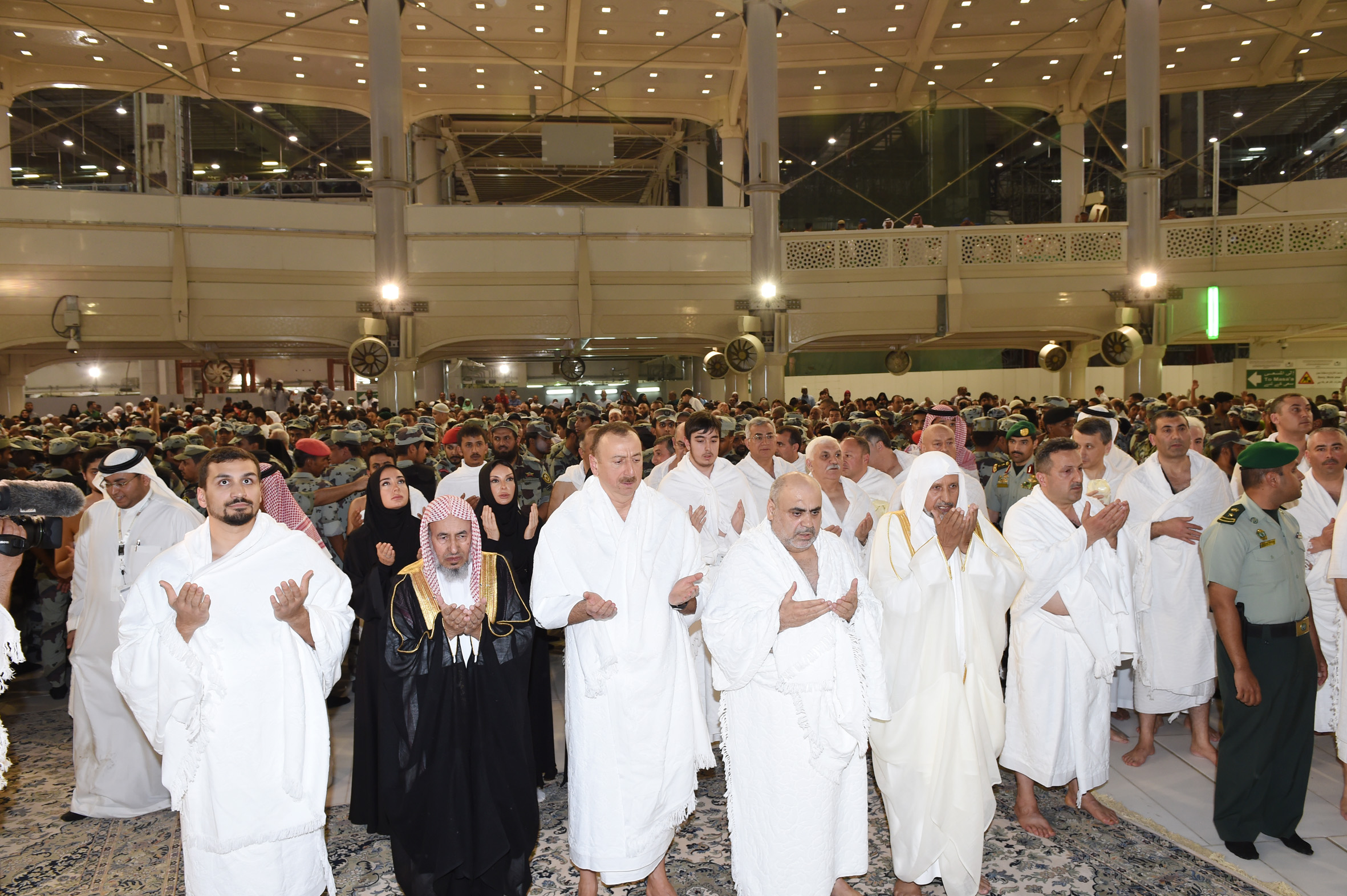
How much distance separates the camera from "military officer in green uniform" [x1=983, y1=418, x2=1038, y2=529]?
19.5 feet

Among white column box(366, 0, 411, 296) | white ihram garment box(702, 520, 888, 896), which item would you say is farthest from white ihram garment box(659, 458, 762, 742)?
white column box(366, 0, 411, 296)

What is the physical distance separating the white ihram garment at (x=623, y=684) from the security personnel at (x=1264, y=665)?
2.13 m

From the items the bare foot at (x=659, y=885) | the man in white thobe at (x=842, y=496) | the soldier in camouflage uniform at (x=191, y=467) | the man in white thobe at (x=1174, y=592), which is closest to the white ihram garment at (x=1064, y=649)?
the man in white thobe at (x=1174, y=592)

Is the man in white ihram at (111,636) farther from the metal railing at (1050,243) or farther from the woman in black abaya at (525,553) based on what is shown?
the metal railing at (1050,243)

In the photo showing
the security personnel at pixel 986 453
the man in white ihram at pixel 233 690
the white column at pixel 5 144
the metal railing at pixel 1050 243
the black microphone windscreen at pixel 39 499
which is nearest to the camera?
the black microphone windscreen at pixel 39 499

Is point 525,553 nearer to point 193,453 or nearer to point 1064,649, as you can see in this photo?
point 1064,649

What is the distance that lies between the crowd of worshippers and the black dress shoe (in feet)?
0.03

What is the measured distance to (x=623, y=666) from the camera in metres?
3.31

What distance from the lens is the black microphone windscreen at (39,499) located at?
8.21 ft

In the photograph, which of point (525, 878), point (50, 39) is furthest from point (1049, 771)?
point (50, 39)

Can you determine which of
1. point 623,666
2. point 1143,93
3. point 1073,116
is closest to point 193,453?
point 623,666

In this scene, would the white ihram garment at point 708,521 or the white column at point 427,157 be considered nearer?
the white ihram garment at point 708,521

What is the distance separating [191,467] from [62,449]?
6.14 ft

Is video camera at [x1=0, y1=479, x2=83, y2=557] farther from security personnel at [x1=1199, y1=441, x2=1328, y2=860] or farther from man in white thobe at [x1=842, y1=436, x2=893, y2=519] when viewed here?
security personnel at [x1=1199, y1=441, x2=1328, y2=860]
